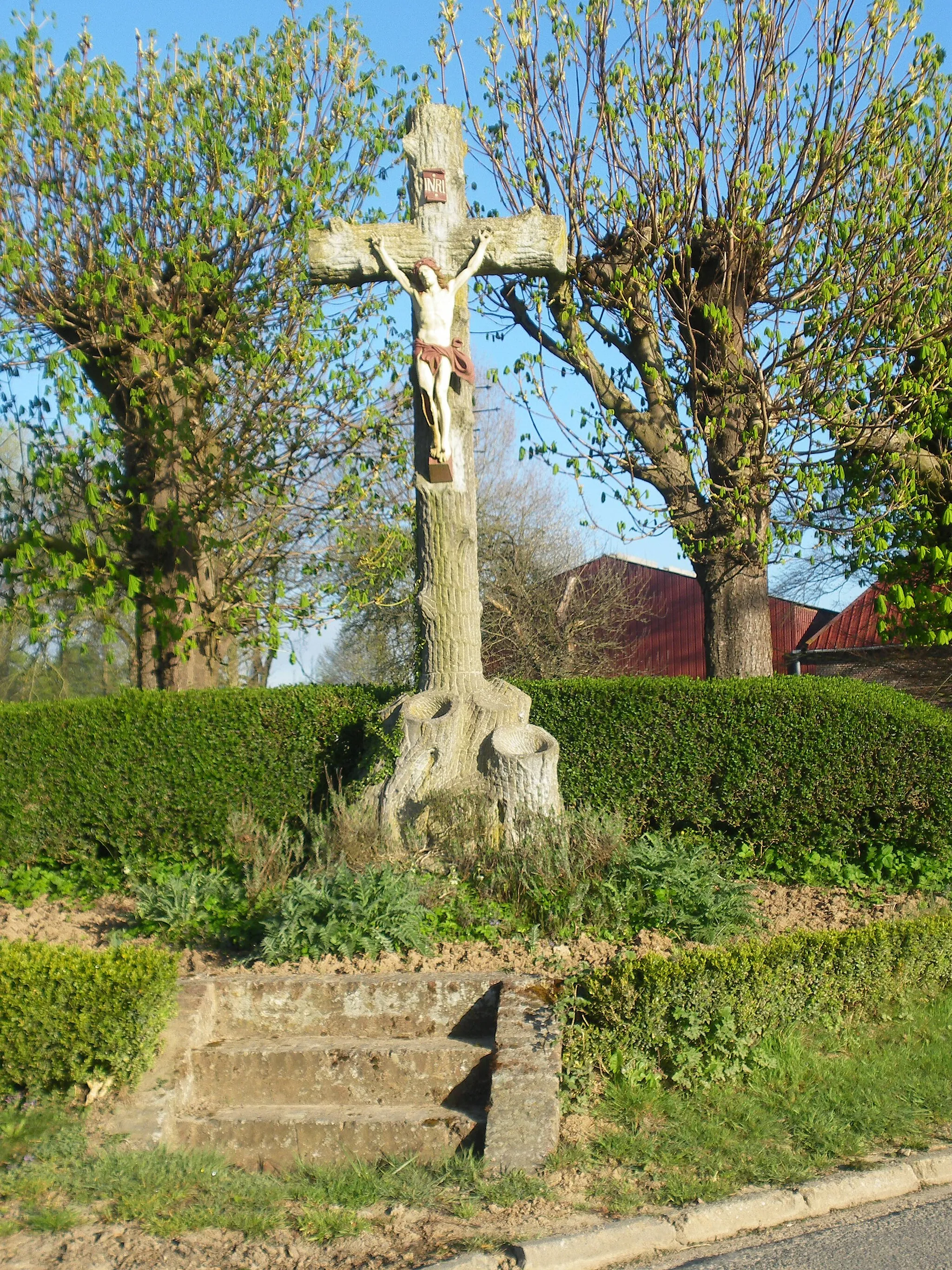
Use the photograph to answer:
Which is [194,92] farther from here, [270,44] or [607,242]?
[607,242]

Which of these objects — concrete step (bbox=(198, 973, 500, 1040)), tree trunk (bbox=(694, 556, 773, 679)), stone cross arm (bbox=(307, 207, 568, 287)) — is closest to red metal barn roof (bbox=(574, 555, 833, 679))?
tree trunk (bbox=(694, 556, 773, 679))

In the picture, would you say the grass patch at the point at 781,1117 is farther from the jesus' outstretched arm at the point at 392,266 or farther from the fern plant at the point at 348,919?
the jesus' outstretched arm at the point at 392,266

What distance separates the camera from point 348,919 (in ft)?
18.3

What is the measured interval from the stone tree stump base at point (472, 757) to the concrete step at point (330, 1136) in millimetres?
2456

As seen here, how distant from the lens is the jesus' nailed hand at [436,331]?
7.24 m

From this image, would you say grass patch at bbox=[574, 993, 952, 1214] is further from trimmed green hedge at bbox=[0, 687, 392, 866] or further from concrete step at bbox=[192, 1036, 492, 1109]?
trimmed green hedge at bbox=[0, 687, 392, 866]

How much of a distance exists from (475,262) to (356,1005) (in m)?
5.15

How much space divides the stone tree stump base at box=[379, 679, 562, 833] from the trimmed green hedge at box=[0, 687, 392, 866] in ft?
4.92

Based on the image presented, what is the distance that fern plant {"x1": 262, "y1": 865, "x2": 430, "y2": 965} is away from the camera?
543cm

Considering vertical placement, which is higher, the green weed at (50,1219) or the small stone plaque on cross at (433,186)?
the small stone plaque on cross at (433,186)

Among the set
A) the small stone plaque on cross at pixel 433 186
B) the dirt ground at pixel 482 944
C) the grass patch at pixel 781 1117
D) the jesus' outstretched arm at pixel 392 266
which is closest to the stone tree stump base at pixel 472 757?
the dirt ground at pixel 482 944

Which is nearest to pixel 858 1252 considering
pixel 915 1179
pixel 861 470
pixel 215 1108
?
pixel 915 1179

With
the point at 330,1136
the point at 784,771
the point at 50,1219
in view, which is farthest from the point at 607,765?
the point at 50,1219

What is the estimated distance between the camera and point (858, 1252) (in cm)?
346
